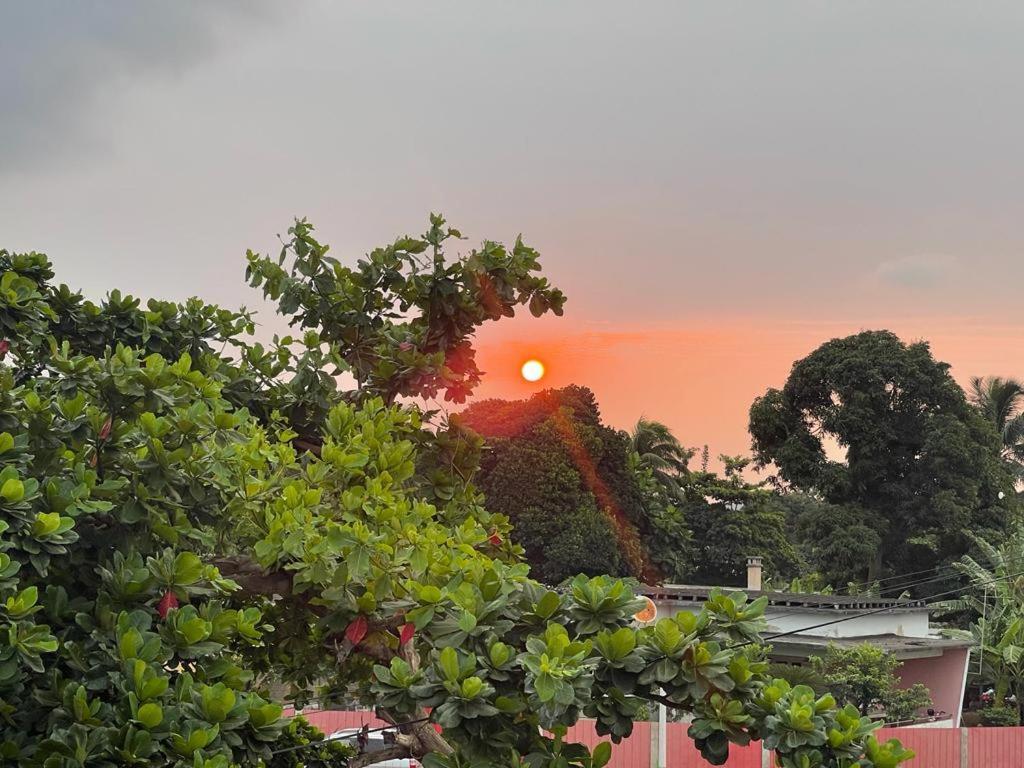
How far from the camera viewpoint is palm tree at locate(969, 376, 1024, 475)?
131 ft

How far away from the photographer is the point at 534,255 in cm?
696

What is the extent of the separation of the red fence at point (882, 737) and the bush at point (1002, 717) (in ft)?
15.4

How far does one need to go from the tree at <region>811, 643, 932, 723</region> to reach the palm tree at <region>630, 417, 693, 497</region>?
58.2ft

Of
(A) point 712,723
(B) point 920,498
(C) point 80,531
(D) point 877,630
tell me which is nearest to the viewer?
(A) point 712,723

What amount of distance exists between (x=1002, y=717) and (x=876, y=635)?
2577 mm

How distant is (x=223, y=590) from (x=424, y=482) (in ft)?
7.20

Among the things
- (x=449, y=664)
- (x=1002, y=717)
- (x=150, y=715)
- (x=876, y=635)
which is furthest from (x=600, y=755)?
(x=1002, y=717)

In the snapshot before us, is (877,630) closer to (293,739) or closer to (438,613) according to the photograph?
(293,739)

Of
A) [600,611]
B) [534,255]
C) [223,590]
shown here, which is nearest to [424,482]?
[534,255]

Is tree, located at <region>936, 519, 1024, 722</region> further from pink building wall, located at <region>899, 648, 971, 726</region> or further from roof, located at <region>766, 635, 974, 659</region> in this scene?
roof, located at <region>766, 635, 974, 659</region>

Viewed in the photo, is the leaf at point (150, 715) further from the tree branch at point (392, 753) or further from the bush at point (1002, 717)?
the bush at point (1002, 717)

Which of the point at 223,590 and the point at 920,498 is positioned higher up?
the point at 920,498

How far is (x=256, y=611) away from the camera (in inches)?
184

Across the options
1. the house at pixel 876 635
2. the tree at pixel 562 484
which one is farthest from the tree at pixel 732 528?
the house at pixel 876 635
